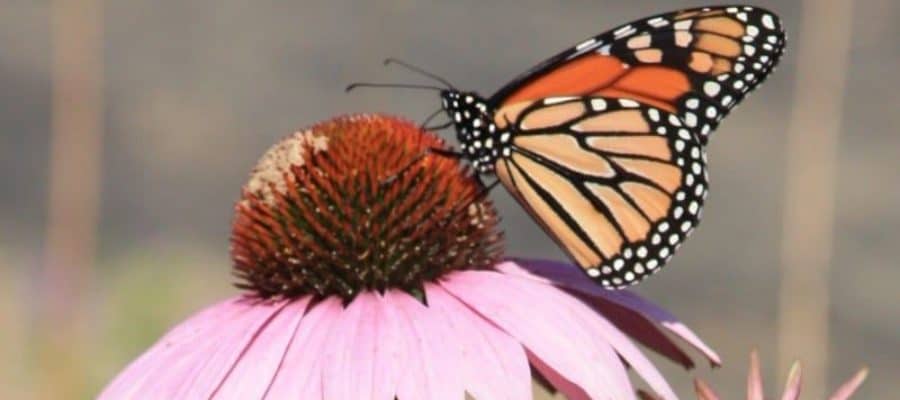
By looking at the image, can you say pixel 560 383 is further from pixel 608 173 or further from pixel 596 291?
pixel 608 173

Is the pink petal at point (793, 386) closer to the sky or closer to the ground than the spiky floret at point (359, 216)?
closer to the ground

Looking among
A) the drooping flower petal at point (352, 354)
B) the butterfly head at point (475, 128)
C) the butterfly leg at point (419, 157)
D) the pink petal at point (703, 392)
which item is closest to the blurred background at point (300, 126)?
the butterfly head at point (475, 128)

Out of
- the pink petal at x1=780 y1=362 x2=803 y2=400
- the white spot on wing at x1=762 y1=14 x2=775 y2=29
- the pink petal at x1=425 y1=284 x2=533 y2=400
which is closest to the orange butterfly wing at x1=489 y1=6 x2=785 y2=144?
the white spot on wing at x1=762 y1=14 x2=775 y2=29

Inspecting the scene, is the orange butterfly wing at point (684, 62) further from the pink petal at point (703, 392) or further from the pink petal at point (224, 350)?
the pink petal at point (703, 392)

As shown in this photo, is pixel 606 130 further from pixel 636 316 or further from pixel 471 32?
pixel 471 32

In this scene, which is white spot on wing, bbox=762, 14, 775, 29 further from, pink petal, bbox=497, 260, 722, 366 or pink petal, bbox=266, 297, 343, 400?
pink petal, bbox=266, 297, 343, 400

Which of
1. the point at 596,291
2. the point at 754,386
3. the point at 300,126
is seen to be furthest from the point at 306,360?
the point at 300,126
